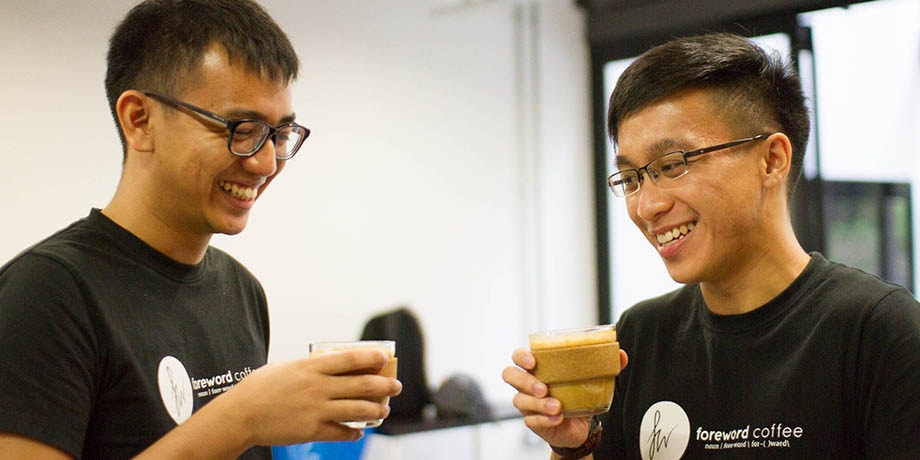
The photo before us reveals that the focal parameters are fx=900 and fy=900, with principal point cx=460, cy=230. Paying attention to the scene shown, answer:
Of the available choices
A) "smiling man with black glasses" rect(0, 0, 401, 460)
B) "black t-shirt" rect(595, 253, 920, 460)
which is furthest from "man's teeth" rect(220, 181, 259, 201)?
"black t-shirt" rect(595, 253, 920, 460)

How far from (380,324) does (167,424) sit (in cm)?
308

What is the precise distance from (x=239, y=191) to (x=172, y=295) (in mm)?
229

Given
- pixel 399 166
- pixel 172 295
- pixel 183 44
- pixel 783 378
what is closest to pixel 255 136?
pixel 183 44

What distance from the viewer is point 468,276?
5.40 m

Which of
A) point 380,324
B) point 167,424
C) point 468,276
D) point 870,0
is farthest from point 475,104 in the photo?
point 167,424

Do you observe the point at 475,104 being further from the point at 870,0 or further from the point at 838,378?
the point at 838,378

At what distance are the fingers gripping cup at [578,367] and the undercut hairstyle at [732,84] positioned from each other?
1.61 feet

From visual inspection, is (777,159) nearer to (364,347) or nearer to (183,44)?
(364,347)

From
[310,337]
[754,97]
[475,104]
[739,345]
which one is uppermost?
[475,104]

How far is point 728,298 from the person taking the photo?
5.72ft

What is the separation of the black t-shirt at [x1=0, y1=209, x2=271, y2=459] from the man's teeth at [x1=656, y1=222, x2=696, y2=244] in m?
0.85

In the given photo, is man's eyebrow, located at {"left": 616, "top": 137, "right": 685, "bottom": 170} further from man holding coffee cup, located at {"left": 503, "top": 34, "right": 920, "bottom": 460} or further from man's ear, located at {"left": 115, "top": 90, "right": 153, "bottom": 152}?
man's ear, located at {"left": 115, "top": 90, "right": 153, "bottom": 152}

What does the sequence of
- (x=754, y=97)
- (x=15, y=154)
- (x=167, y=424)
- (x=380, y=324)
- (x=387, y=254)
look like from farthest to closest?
(x=387, y=254), (x=380, y=324), (x=15, y=154), (x=754, y=97), (x=167, y=424)

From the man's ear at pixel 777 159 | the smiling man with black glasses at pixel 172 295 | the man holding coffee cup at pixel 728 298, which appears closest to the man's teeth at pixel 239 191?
the smiling man with black glasses at pixel 172 295
